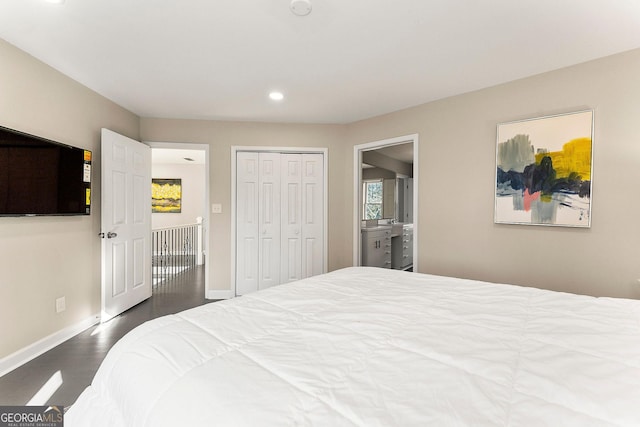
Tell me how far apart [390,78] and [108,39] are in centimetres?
225

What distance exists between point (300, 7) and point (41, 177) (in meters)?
2.38

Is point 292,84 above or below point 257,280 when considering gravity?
above

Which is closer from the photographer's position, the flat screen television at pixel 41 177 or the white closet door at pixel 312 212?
the flat screen television at pixel 41 177

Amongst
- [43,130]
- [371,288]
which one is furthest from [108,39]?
[371,288]

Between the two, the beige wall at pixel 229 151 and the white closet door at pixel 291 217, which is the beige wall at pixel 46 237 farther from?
the white closet door at pixel 291 217

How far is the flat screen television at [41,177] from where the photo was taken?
6.95ft

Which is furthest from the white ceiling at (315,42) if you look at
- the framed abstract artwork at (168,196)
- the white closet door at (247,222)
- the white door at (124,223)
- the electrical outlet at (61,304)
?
the framed abstract artwork at (168,196)

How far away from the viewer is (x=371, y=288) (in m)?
1.74

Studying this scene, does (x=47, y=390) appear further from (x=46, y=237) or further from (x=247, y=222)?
(x=247, y=222)

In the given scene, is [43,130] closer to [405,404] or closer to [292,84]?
[292,84]

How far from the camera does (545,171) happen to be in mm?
2564

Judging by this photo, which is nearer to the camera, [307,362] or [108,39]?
[307,362]

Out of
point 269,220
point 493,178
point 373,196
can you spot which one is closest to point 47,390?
point 269,220

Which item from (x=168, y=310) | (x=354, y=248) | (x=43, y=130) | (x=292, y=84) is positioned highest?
(x=292, y=84)
